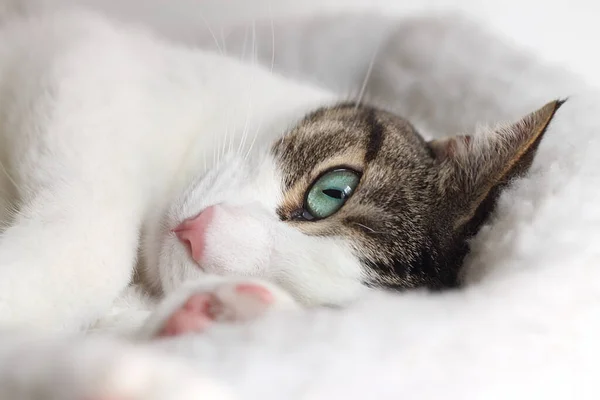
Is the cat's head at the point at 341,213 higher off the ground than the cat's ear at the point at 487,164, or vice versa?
the cat's ear at the point at 487,164

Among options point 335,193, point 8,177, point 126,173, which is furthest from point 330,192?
point 8,177

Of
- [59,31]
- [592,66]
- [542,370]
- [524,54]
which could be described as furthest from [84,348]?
[592,66]

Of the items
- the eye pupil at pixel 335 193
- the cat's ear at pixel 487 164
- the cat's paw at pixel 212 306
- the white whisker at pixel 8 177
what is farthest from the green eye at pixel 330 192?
the white whisker at pixel 8 177

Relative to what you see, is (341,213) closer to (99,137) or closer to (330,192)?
(330,192)

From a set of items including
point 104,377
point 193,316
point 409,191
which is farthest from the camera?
point 409,191

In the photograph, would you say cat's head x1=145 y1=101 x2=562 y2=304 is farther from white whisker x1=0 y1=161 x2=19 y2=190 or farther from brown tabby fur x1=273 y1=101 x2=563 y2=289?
white whisker x1=0 y1=161 x2=19 y2=190

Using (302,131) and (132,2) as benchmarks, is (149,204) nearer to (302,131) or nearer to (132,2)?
(302,131)

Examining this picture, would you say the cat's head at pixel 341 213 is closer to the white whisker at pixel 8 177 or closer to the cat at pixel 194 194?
the cat at pixel 194 194
